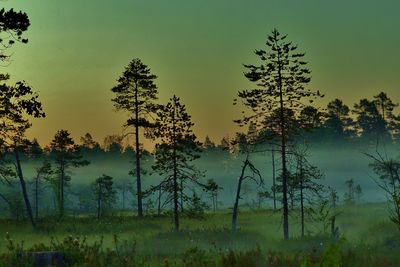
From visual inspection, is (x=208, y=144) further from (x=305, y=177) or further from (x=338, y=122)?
(x=305, y=177)

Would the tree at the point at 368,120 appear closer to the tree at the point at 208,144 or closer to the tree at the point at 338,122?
the tree at the point at 338,122

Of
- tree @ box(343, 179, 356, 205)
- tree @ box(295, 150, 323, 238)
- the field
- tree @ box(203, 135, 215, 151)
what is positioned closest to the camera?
the field

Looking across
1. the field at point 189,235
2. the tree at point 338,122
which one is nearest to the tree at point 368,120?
the tree at point 338,122

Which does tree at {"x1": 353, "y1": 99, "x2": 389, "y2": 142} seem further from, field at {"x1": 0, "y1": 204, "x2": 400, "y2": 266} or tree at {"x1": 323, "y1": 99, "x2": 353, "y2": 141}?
field at {"x1": 0, "y1": 204, "x2": 400, "y2": 266}

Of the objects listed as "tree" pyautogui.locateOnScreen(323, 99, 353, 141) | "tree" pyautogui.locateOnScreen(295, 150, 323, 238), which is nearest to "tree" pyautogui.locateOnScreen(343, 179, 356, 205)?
"tree" pyautogui.locateOnScreen(323, 99, 353, 141)

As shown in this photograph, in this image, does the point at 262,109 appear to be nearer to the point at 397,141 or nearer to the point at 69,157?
the point at 69,157

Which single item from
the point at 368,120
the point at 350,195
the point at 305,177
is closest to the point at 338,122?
the point at 368,120

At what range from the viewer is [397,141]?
96750mm

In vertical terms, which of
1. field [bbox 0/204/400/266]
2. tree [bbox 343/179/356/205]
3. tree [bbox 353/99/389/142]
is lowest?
field [bbox 0/204/400/266]

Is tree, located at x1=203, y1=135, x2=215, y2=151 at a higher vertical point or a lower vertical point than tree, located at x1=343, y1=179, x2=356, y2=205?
higher

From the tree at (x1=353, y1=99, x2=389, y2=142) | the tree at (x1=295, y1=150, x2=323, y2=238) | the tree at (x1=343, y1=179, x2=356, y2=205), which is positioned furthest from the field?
the tree at (x1=353, y1=99, x2=389, y2=142)

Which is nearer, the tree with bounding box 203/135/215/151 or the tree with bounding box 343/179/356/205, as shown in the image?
the tree with bounding box 343/179/356/205

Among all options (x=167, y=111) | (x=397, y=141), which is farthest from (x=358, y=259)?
(x=397, y=141)

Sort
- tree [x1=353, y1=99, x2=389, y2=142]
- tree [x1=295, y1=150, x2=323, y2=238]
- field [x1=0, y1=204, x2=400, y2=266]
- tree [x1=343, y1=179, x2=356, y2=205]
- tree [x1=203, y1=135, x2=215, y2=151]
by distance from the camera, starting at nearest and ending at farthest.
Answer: field [x1=0, y1=204, x2=400, y2=266]
tree [x1=295, y1=150, x2=323, y2=238]
tree [x1=343, y1=179, x2=356, y2=205]
tree [x1=353, y1=99, x2=389, y2=142]
tree [x1=203, y1=135, x2=215, y2=151]
